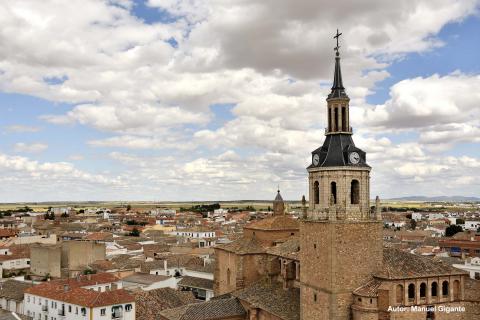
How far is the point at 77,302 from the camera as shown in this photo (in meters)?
40.8

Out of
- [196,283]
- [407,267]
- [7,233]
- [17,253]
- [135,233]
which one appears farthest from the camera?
[135,233]

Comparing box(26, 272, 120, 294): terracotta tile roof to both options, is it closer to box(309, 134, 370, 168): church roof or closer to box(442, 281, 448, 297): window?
box(309, 134, 370, 168): church roof

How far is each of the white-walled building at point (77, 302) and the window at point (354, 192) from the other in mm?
21896

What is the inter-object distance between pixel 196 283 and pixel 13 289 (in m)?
19.0

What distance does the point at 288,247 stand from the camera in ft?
125

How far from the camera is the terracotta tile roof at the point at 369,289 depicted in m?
27.2

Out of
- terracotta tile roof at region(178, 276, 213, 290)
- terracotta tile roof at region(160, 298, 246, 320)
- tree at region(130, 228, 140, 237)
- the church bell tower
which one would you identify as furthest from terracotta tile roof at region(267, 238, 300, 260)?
tree at region(130, 228, 140, 237)

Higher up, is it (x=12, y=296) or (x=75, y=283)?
(x=75, y=283)

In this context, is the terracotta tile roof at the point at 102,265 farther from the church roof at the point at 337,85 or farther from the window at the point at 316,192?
the church roof at the point at 337,85

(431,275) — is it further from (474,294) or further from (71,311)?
(71,311)

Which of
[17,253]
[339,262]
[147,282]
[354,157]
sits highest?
[354,157]

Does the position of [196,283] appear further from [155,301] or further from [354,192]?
[354,192]

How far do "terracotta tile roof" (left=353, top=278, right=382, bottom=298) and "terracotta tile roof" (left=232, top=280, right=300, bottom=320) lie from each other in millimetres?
5413

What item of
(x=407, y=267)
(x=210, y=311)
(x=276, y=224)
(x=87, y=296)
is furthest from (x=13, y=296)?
(x=407, y=267)
